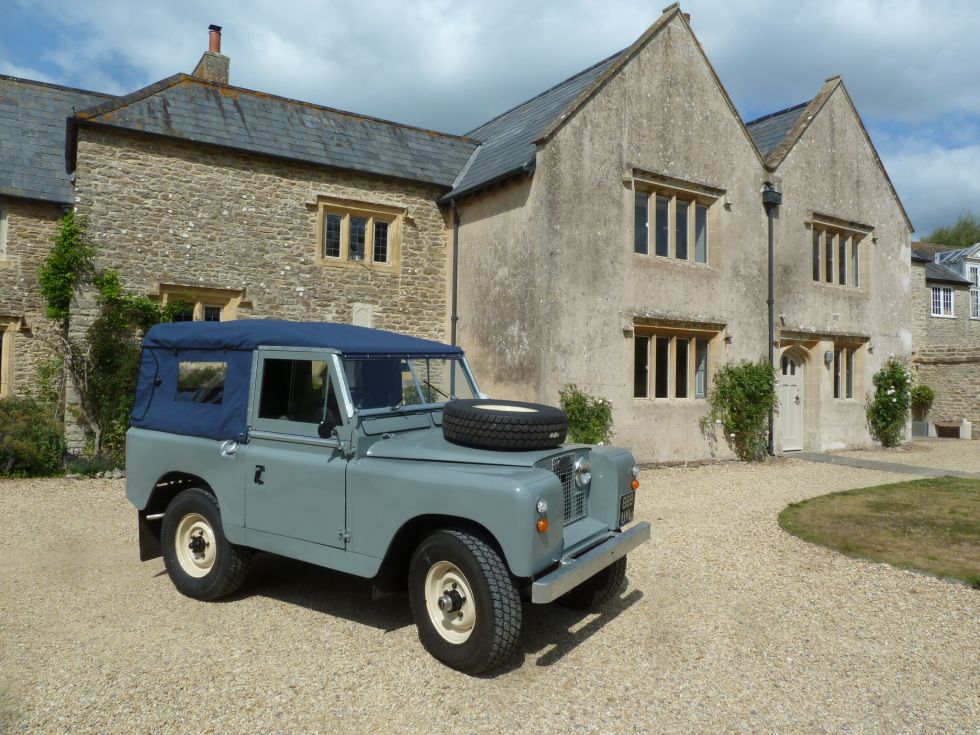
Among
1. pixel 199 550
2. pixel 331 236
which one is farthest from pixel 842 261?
pixel 199 550

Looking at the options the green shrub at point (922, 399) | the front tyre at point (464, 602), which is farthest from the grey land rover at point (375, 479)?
the green shrub at point (922, 399)

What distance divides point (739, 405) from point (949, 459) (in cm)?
517

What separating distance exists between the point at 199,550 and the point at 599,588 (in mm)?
3012

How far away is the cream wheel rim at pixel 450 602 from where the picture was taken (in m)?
3.89

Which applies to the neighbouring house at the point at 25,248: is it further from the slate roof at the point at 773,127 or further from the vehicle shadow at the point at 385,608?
the slate roof at the point at 773,127

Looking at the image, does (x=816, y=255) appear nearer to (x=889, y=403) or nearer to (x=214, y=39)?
(x=889, y=403)

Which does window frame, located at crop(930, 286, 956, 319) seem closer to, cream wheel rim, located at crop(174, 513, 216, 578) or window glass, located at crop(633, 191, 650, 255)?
window glass, located at crop(633, 191, 650, 255)

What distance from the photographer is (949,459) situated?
1441 cm

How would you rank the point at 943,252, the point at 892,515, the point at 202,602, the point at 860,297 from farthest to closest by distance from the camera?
the point at 943,252 → the point at 860,297 → the point at 892,515 → the point at 202,602

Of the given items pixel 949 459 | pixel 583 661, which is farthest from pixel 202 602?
pixel 949 459

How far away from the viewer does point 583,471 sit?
453cm

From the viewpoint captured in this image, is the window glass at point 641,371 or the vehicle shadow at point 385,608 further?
the window glass at point 641,371

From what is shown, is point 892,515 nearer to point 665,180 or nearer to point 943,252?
point 665,180

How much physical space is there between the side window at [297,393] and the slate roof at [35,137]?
34.1 ft
